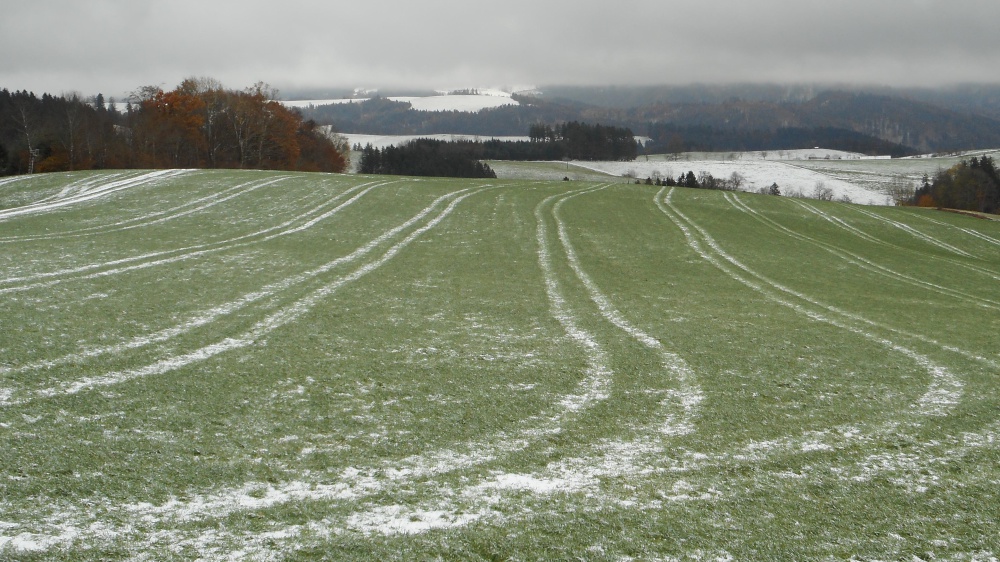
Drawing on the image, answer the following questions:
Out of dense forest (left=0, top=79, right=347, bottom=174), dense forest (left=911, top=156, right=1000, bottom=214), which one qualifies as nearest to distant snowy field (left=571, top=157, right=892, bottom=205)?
dense forest (left=911, top=156, right=1000, bottom=214)

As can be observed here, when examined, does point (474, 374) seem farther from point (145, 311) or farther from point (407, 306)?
point (145, 311)

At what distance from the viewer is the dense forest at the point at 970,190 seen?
317 feet

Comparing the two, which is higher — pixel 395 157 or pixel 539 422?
pixel 395 157

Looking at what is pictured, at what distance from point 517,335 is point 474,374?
2497 mm

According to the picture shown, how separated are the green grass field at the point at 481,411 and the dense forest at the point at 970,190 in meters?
96.3

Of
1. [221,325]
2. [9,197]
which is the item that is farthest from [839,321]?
[9,197]

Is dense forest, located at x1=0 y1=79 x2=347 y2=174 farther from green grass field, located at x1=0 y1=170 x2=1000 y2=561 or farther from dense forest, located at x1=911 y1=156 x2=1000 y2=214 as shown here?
dense forest, located at x1=911 y1=156 x2=1000 y2=214

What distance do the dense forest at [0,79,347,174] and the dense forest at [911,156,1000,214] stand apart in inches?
3656

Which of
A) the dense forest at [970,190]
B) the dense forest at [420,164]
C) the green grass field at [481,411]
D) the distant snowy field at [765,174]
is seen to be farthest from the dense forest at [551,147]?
the green grass field at [481,411]

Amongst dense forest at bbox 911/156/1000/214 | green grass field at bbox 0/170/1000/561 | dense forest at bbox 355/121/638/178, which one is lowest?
green grass field at bbox 0/170/1000/561

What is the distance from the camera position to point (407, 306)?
532 inches

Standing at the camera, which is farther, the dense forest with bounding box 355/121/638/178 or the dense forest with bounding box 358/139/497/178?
the dense forest with bounding box 355/121/638/178

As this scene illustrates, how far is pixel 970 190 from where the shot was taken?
97.9 metres

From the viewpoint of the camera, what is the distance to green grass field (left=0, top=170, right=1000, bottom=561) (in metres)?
4.91
